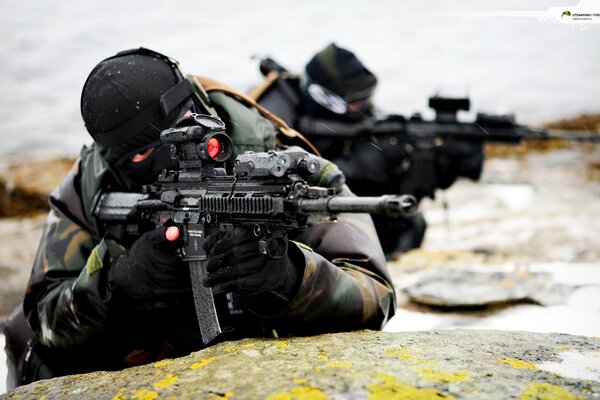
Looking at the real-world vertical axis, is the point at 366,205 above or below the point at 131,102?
below

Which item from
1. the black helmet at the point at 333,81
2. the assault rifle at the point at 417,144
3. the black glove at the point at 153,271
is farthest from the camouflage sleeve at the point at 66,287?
the assault rifle at the point at 417,144

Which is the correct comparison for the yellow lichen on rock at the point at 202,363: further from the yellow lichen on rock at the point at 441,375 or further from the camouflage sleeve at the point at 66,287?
the camouflage sleeve at the point at 66,287

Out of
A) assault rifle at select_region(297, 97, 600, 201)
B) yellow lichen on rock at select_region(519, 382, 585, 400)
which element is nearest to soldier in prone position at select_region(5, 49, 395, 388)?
yellow lichen on rock at select_region(519, 382, 585, 400)

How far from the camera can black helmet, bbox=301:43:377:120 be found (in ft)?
20.8

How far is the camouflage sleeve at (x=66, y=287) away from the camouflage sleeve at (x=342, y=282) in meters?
0.96

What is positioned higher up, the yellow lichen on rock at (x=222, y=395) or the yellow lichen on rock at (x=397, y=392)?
the yellow lichen on rock at (x=222, y=395)

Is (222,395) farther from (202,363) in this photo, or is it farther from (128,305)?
(128,305)

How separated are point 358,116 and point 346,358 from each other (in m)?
4.94

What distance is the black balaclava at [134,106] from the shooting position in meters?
2.69

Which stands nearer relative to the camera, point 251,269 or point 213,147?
point 251,269

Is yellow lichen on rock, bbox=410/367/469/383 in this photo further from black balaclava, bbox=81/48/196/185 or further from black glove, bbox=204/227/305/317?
black balaclava, bbox=81/48/196/185

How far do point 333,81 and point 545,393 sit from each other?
4.96m

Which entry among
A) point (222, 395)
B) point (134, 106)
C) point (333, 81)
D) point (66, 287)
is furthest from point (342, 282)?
point (333, 81)

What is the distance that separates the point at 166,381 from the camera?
198cm
